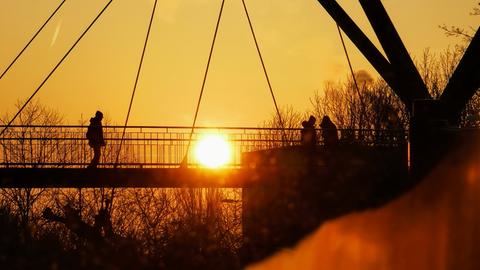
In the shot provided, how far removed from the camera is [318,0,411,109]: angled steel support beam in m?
16.0

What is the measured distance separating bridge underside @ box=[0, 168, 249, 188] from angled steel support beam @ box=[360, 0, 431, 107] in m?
7.12

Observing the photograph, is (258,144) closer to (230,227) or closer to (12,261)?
(230,227)

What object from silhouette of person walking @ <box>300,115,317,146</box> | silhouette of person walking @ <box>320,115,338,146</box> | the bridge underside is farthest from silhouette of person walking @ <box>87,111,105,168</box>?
silhouette of person walking @ <box>320,115,338,146</box>

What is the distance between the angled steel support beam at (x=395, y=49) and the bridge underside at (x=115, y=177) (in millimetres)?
7124

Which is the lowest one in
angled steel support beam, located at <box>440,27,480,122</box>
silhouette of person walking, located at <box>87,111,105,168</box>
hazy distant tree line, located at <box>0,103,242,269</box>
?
hazy distant tree line, located at <box>0,103,242,269</box>

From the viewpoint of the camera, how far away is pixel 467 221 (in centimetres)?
489

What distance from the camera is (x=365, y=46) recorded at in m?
16.6

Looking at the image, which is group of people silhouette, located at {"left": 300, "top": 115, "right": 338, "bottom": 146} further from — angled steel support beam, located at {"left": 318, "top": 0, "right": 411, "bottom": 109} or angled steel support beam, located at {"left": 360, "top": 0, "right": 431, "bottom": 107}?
angled steel support beam, located at {"left": 360, "top": 0, "right": 431, "bottom": 107}

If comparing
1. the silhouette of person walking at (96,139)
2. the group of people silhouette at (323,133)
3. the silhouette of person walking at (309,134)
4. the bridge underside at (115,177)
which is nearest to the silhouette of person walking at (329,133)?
the group of people silhouette at (323,133)

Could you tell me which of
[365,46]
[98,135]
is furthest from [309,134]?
[365,46]

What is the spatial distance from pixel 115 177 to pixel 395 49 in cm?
929

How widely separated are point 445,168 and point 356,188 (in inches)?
305

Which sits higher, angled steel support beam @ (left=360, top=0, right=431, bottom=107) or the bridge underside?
angled steel support beam @ (left=360, top=0, right=431, bottom=107)

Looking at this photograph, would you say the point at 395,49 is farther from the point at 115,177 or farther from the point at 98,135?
the point at 115,177
